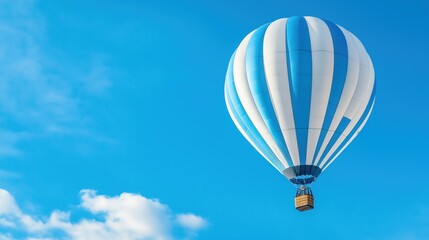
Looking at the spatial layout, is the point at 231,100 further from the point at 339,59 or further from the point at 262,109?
the point at 339,59

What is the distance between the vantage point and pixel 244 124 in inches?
2039

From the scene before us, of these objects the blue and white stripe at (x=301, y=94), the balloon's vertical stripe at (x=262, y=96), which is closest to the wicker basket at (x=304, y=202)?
the blue and white stripe at (x=301, y=94)

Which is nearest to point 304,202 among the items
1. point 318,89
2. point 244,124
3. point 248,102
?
point 244,124

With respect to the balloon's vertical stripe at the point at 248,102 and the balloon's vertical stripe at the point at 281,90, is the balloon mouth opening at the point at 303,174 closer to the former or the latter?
the balloon's vertical stripe at the point at 281,90

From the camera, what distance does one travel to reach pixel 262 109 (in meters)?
50.4

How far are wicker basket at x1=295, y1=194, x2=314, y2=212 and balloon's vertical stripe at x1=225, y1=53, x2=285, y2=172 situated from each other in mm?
2304

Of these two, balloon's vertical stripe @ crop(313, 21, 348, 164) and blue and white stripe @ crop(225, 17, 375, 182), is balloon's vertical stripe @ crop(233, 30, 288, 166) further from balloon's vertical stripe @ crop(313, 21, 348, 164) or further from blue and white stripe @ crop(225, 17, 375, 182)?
balloon's vertical stripe @ crop(313, 21, 348, 164)

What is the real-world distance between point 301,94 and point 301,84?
1.89 ft

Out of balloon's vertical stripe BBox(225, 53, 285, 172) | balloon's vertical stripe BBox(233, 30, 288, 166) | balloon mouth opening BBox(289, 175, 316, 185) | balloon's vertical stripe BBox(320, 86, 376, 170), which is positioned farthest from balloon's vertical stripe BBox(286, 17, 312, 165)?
balloon's vertical stripe BBox(225, 53, 285, 172)

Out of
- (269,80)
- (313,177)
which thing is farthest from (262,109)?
(313,177)

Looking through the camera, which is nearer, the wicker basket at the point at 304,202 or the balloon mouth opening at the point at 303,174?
the wicker basket at the point at 304,202

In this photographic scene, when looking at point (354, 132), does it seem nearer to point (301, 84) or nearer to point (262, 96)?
point (301, 84)

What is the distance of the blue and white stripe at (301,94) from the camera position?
50.0 metres

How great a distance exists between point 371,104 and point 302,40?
5.97 m
